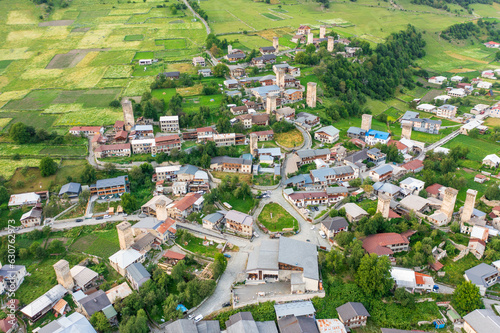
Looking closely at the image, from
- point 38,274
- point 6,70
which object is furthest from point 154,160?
point 6,70

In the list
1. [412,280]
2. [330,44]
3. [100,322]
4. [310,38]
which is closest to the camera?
[100,322]

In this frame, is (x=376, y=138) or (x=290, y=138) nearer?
(x=290, y=138)

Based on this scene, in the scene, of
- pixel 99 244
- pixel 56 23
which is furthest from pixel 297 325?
pixel 56 23

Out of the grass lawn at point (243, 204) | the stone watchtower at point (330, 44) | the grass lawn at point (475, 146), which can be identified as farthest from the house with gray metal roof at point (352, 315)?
the stone watchtower at point (330, 44)

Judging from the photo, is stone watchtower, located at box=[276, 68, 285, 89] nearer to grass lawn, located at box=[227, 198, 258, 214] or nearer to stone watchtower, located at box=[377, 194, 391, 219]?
grass lawn, located at box=[227, 198, 258, 214]

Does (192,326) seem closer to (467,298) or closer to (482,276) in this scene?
(467,298)

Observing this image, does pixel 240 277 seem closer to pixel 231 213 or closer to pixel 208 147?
pixel 231 213
